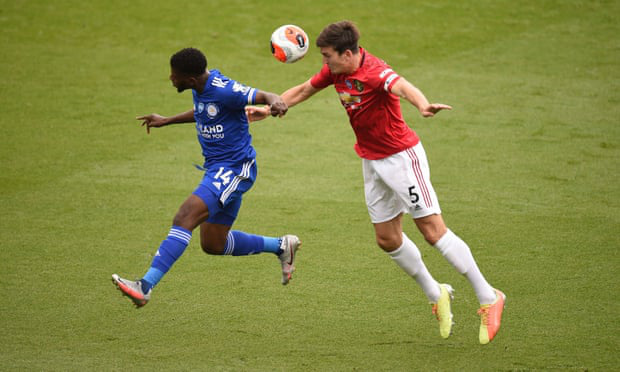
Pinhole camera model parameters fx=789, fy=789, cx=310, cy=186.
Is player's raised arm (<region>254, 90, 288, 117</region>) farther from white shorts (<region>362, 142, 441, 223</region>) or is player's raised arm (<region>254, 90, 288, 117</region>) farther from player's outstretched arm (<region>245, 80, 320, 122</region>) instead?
A: white shorts (<region>362, 142, 441, 223</region>)

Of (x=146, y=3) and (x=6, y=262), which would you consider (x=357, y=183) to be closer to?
(x=6, y=262)

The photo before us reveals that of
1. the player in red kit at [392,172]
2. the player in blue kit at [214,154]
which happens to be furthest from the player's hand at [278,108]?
the player in red kit at [392,172]

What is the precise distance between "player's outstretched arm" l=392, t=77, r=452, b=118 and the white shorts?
0.54 m

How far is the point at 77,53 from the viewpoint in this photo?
49.1ft

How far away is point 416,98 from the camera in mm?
5445

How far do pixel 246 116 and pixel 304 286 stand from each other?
1634 mm

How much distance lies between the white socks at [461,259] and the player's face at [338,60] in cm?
143

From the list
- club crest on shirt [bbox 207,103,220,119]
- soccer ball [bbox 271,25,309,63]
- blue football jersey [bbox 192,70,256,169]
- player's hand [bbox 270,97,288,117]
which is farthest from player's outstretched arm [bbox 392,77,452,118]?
club crest on shirt [bbox 207,103,220,119]

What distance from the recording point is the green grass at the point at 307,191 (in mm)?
6012

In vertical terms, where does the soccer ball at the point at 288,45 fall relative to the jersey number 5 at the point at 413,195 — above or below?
above

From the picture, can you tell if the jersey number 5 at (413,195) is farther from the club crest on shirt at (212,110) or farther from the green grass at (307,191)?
the club crest on shirt at (212,110)

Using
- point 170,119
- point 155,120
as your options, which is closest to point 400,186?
point 170,119

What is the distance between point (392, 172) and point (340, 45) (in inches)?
40.0

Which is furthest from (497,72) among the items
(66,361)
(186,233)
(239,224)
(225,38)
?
(66,361)
